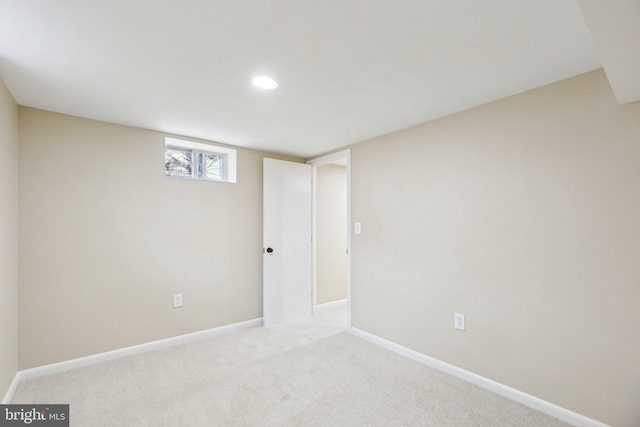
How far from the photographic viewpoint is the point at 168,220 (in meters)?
3.11

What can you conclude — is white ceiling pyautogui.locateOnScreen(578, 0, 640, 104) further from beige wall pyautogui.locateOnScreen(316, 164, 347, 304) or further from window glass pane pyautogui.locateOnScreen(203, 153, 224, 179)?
window glass pane pyautogui.locateOnScreen(203, 153, 224, 179)

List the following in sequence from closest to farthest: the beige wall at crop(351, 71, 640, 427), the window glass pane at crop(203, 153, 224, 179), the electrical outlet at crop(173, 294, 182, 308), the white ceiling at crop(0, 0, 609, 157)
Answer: the white ceiling at crop(0, 0, 609, 157), the beige wall at crop(351, 71, 640, 427), the electrical outlet at crop(173, 294, 182, 308), the window glass pane at crop(203, 153, 224, 179)

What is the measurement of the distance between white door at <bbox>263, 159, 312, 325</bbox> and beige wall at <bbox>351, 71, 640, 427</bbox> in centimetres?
139

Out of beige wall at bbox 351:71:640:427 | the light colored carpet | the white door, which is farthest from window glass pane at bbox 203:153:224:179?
beige wall at bbox 351:71:640:427

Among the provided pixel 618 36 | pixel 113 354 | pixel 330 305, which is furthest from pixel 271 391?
pixel 618 36

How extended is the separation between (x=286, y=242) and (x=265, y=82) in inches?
91.8

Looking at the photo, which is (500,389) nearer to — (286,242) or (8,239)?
(286,242)

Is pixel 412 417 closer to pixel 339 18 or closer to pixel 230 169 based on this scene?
pixel 339 18

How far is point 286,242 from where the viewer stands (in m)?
3.92

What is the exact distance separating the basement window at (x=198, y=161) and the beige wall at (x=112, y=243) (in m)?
0.18

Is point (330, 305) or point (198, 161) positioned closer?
point (198, 161)

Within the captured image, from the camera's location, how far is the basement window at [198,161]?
3.29 m

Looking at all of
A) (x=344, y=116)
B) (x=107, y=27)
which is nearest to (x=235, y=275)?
(x=344, y=116)

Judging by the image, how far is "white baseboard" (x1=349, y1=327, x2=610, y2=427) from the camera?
72.9 inches
